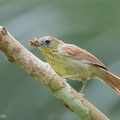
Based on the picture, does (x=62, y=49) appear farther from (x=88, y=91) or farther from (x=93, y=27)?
(x=93, y=27)

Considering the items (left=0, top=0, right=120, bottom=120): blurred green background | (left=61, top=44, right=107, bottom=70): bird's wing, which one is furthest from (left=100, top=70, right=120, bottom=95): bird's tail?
(left=0, top=0, right=120, bottom=120): blurred green background

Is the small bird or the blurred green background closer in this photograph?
the small bird

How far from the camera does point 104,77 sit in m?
2.36

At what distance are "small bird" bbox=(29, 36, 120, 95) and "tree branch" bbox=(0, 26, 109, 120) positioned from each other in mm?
267

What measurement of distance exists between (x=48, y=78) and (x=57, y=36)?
1.01 metres

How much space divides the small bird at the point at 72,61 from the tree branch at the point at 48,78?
0.88 feet

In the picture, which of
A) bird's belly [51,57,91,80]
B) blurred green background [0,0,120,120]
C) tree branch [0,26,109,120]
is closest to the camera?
tree branch [0,26,109,120]

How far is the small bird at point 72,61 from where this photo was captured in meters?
2.23

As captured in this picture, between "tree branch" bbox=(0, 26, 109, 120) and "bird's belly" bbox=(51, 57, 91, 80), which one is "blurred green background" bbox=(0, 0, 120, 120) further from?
"tree branch" bbox=(0, 26, 109, 120)

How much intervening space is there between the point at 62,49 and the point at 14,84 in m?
0.55

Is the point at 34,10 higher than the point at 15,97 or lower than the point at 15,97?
higher

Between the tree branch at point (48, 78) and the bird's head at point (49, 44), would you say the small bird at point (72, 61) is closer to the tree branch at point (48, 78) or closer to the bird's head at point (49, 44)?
the bird's head at point (49, 44)

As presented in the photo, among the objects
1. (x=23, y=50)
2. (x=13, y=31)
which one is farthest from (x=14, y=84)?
(x=23, y=50)

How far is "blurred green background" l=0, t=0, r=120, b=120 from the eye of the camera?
2.61 m
